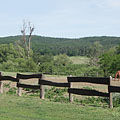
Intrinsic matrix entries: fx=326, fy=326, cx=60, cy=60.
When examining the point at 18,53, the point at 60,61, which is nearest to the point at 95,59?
the point at 60,61

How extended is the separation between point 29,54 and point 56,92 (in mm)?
59581

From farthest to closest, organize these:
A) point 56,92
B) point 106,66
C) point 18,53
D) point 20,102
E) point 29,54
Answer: point 18,53 < point 29,54 < point 106,66 < point 56,92 < point 20,102

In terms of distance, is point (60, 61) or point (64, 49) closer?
point (60, 61)

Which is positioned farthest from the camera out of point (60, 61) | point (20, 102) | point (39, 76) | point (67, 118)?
point (60, 61)

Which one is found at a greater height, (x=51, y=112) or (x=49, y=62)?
(x=51, y=112)

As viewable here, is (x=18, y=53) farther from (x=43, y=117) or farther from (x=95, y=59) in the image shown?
(x=43, y=117)

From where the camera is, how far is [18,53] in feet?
277

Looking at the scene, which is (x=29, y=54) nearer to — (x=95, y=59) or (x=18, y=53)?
(x=18, y=53)

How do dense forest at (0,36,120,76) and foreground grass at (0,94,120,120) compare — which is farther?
dense forest at (0,36,120,76)

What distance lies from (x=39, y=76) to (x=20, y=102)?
214 centimetres

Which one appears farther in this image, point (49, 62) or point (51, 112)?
point (49, 62)

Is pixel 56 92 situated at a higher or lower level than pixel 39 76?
lower

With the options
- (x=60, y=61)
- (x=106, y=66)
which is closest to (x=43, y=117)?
(x=106, y=66)

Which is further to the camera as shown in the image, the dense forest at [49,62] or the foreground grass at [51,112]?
the dense forest at [49,62]
